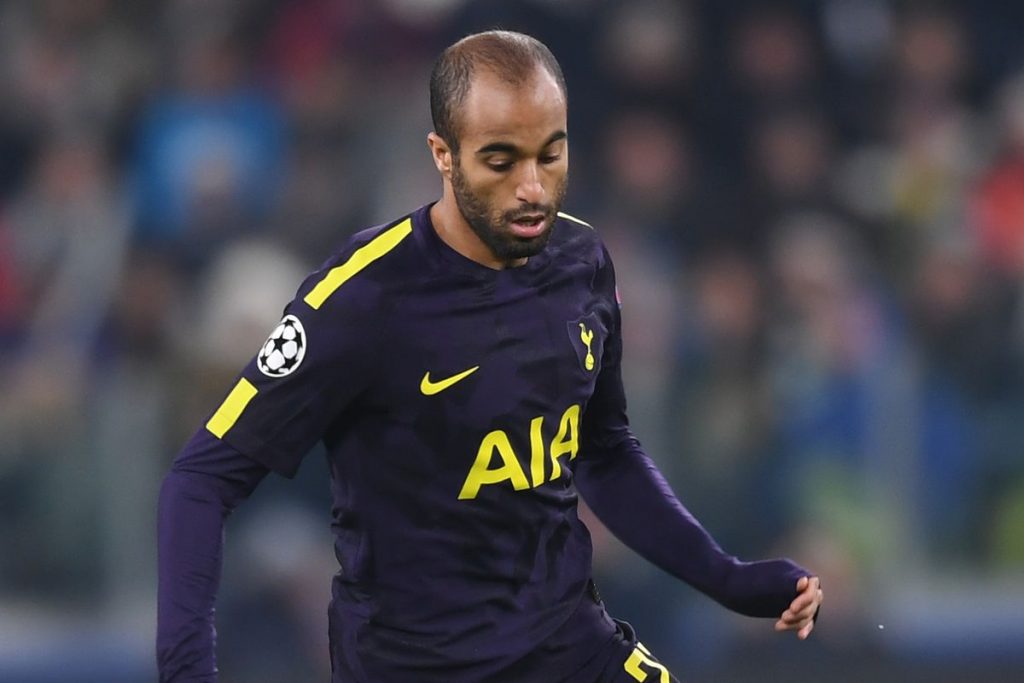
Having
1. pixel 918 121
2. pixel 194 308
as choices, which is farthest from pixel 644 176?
Result: pixel 194 308

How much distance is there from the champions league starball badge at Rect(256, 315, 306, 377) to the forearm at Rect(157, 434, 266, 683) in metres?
0.17

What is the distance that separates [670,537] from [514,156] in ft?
3.31

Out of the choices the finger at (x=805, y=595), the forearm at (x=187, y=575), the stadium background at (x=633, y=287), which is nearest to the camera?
the forearm at (x=187, y=575)

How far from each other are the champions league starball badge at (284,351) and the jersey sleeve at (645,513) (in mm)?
725

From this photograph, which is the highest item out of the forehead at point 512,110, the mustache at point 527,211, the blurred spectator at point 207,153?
the blurred spectator at point 207,153

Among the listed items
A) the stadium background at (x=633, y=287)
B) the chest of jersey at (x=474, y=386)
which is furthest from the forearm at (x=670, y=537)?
the stadium background at (x=633, y=287)

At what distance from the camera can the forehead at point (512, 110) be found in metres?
3.03

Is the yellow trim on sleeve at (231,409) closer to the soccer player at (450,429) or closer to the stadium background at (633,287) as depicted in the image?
the soccer player at (450,429)

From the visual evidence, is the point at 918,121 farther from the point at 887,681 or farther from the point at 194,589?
the point at 194,589

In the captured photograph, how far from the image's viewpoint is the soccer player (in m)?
3.04

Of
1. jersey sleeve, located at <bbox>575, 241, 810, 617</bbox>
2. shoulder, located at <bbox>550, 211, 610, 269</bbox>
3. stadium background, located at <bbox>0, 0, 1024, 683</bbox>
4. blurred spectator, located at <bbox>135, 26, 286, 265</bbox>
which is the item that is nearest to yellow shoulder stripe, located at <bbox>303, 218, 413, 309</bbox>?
shoulder, located at <bbox>550, 211, 610, 269</bbox>

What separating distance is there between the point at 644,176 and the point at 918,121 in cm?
133

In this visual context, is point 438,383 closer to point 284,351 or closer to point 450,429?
point 450,429

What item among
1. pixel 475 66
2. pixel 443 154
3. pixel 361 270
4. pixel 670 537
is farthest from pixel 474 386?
pixel 670 537
